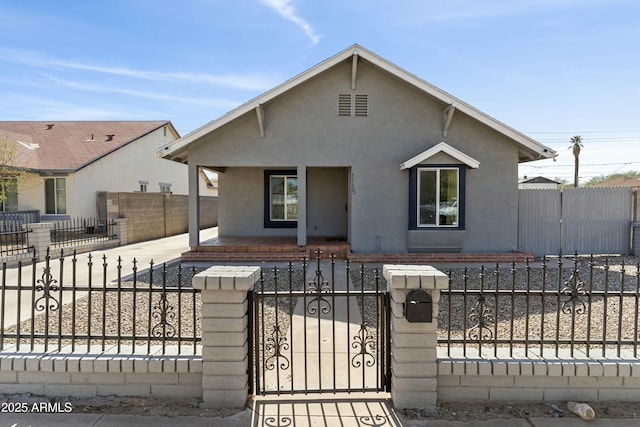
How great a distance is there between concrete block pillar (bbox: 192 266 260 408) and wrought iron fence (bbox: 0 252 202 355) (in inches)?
8.5

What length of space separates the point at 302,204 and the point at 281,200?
293 cm

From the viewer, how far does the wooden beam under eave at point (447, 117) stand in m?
10.4

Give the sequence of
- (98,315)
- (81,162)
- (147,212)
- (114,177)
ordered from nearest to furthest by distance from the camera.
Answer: (98,315) → (147,212) → (81,162) → (114,177)

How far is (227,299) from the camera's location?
311 centimetres

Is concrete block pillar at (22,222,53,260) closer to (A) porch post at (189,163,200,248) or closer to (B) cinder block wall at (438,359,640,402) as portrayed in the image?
(A) porch post at (189,163,200,248)

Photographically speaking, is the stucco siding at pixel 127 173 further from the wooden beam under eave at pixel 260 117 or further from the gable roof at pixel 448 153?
the gable roof at pixel 448 153

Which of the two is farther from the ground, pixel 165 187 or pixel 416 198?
pixel 165 187

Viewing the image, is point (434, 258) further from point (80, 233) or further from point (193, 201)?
point (80, 233)

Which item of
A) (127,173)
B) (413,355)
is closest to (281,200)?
(413,355)

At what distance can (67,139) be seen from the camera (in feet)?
64.3

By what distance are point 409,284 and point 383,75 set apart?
898 cm

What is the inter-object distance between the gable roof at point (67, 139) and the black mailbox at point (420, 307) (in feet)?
57.6

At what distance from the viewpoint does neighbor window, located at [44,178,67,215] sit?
55.1 ft

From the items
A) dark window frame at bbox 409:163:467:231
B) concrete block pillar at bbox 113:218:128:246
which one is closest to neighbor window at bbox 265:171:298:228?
dark window frame at bbox 409:163:467:231
